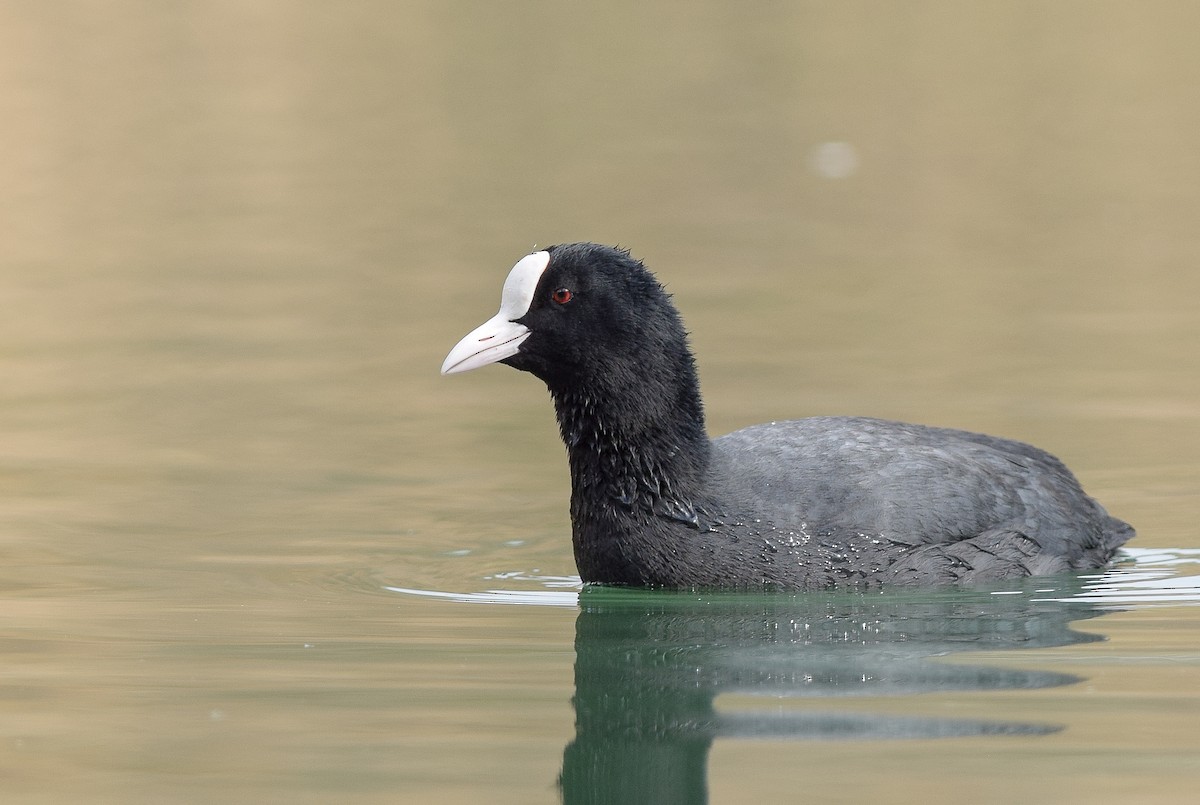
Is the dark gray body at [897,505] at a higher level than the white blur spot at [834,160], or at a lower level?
lower

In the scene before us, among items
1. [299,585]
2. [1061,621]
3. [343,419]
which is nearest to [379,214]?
[343,419]

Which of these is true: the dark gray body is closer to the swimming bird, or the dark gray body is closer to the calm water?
the swimming bird

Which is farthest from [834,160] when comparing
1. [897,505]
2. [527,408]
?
[897,505]

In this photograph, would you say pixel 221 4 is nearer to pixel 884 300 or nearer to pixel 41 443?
pixel 884 300

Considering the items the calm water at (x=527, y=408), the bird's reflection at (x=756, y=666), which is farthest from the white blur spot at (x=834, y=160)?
the bird's reflection at (x=756, y=666)

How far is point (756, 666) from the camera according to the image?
625 cm

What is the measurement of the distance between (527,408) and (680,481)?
3975mm

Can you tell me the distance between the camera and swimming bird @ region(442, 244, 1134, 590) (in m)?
7.21

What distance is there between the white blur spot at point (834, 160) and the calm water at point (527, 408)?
0.67ft

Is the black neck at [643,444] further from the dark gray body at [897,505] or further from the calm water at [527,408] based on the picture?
the calm water at [527,408]

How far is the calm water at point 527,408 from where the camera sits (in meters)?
5.37

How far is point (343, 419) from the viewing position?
34.6 feet

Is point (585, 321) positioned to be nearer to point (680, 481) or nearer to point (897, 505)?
point (680, 481)

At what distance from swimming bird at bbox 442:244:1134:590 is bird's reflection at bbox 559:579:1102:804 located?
13cm
